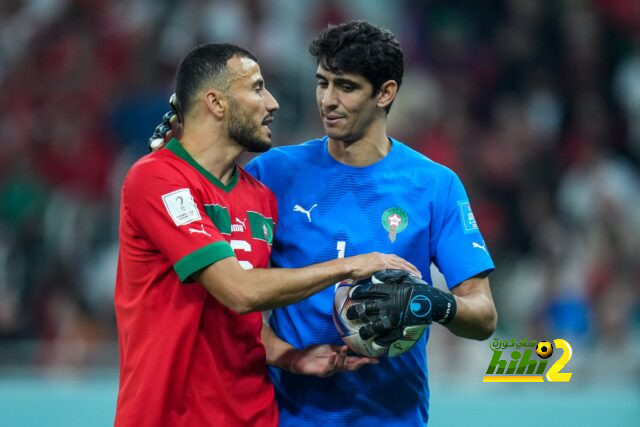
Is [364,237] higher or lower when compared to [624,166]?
higher

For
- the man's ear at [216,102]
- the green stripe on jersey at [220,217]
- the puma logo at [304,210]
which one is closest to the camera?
the green stripe on jersey at [220,217]

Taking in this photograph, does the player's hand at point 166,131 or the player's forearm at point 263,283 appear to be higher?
the player's hand at point 166,131

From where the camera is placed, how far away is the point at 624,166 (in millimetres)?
9359

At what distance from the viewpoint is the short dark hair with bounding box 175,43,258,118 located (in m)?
4.38

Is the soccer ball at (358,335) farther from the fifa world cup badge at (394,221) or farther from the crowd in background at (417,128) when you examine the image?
the crowd in background at (417,128)

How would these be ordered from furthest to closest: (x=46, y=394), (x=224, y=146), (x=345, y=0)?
(x=345, y=0)
(x=46, y=394)
(x=224, y=146)

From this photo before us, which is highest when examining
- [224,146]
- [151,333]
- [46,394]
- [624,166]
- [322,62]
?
[322,62]

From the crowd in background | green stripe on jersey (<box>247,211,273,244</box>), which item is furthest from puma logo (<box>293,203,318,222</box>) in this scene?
the crowd in background

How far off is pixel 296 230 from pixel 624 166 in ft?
17.9

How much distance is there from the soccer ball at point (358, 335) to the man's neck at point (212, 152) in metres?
0.65

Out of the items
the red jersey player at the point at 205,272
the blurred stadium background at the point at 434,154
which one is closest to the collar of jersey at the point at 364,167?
the red jersey player at the point at 205,272

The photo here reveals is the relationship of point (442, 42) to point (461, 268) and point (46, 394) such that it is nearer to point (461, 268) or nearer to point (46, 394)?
point (46, 394)

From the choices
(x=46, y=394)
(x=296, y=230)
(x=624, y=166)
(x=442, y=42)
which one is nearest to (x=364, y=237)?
(x=296, y=230)

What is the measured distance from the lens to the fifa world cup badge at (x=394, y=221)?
15.0 feet
